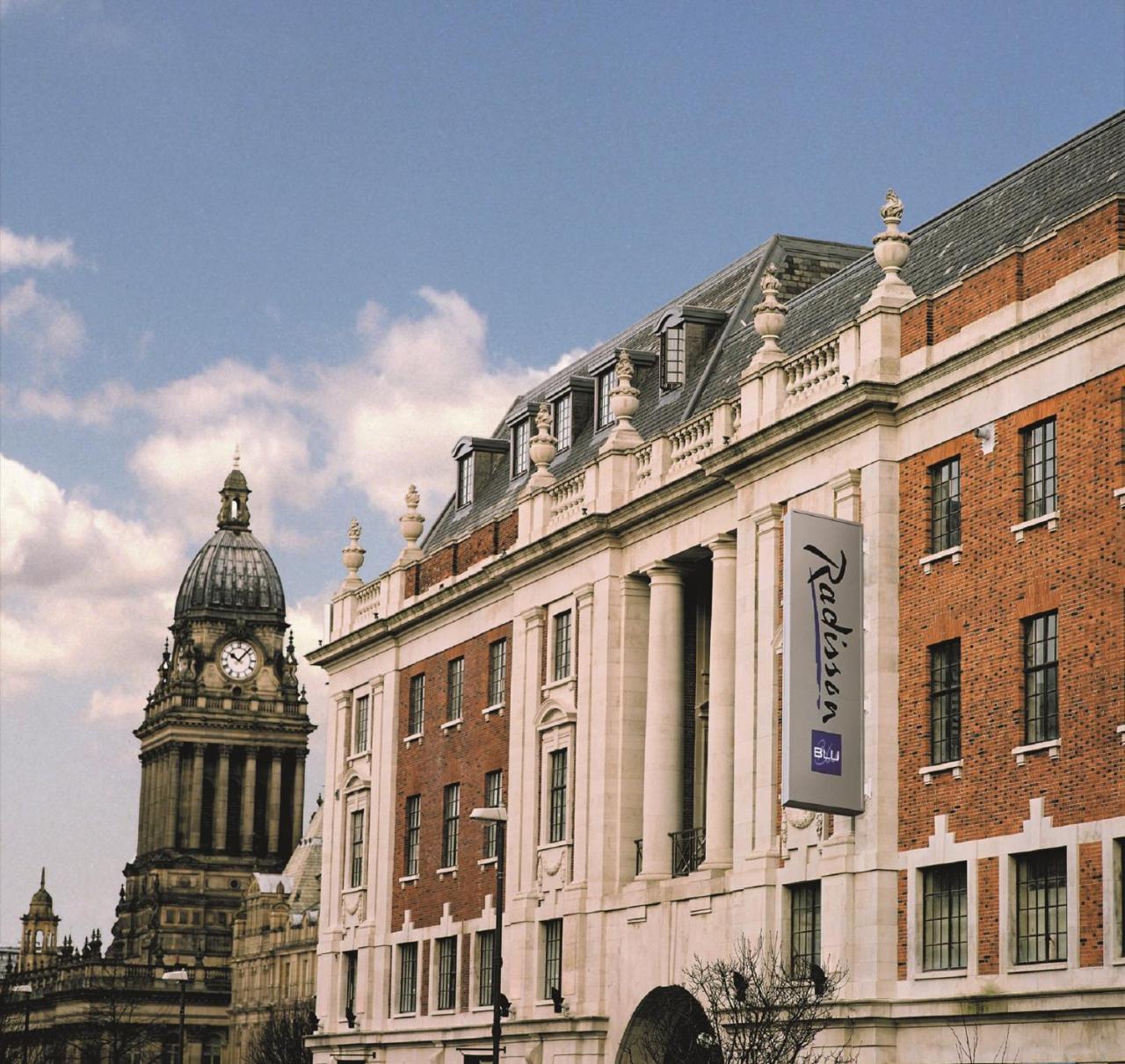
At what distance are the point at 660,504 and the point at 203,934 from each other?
149 meters

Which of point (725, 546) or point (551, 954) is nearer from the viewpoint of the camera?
point (725, 546)

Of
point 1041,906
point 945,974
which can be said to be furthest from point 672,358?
point 1041,906

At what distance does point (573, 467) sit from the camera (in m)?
65.4

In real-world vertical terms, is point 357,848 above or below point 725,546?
below

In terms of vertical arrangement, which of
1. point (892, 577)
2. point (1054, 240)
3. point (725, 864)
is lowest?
point (725, 864)

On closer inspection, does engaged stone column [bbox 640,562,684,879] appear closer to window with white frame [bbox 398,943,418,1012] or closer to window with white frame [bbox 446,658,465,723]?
window with white frame [bbox 446,658,465,723]

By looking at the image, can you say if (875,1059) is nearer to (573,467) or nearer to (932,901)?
(932,901)

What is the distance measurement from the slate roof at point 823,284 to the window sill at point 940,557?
17.1 ft

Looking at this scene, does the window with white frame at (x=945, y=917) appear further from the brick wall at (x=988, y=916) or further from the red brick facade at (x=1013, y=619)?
the red brick facade at (x=1013, y=619)

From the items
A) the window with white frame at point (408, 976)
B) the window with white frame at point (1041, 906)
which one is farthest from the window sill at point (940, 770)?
the window with white frame at point (408, 976)

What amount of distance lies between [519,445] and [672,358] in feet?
33.9

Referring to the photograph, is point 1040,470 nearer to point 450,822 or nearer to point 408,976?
point 450,822

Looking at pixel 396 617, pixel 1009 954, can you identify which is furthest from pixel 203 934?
pixel 1009 954

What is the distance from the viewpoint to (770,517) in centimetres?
5016
